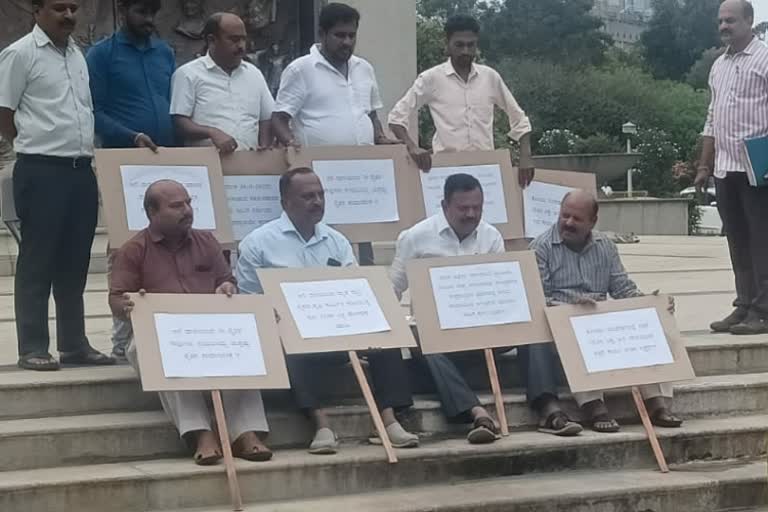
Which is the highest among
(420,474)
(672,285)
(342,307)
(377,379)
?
(342,307)

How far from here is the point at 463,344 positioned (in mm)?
6578

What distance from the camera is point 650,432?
6508mm

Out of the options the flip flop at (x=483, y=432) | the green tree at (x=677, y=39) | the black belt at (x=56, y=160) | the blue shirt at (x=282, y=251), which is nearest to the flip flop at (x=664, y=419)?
the flip flop at (x=483, y=432)

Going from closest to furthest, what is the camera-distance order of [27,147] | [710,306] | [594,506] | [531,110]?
[594,506] < [27,147] < [710,306] < [531,110]

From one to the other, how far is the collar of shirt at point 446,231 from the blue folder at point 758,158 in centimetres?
189

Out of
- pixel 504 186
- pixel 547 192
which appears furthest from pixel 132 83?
pixel 547 192

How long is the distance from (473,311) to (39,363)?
84.0 inches

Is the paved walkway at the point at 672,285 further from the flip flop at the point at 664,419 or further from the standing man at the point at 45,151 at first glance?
the flip flop at the point at 664,419

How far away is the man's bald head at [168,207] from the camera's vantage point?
6160 millimetres

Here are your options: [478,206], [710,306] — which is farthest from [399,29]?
[478,206]

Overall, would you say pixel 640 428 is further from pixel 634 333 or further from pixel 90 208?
pixel 90 208

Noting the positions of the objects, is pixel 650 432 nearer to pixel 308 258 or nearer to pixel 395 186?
pixel 308 258

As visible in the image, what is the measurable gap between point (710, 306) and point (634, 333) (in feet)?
9.79

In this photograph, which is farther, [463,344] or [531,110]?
[531,110]
